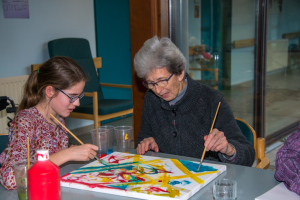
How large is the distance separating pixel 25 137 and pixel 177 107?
73cm

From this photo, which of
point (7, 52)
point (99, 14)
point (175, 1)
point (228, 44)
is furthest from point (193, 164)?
point (99, 14)

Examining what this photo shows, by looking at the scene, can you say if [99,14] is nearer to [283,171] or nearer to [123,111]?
[123,111]

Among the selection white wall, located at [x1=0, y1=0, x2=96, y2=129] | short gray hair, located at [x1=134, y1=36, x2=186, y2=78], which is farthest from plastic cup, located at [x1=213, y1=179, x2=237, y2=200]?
white wall, located at [x1=0, y1=0, x2=96, y2=129]

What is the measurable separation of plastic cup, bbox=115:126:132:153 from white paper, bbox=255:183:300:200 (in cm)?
61

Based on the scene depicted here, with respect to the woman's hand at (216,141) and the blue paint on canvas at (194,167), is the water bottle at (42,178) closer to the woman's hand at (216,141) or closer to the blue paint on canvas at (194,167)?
the blue paint on canvas at (194,167)

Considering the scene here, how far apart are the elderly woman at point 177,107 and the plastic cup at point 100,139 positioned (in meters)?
0.18

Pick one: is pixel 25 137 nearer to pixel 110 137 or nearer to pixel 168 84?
pixel 110 137

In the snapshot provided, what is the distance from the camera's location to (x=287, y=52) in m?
4.03

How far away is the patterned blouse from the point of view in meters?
1.26

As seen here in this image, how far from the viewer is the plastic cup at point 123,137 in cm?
146

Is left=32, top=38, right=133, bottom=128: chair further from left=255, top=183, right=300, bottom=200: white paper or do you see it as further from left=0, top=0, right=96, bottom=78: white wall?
left=255, top=183, right=300, bottom=200: white paper

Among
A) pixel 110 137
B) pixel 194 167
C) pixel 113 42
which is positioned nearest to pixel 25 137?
pixel 110 137

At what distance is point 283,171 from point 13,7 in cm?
341

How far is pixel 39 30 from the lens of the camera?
403cm
